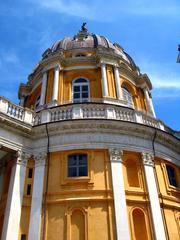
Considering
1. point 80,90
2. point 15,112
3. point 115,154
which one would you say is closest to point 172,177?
point 115,154

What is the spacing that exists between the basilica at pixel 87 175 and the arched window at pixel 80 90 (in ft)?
14.2

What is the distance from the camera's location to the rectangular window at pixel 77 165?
1521 cm

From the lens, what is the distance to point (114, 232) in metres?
13.2

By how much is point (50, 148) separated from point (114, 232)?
5.39 metres

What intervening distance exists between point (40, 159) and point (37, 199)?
2.20m

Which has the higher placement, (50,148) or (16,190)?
(50,148)

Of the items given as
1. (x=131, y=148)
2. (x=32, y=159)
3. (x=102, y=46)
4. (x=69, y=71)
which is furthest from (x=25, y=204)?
(x=102, y=46)

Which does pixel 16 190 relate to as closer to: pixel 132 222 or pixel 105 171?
pixel 105 171

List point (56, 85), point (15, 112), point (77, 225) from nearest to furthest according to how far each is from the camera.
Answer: point (77, 225) → point (15, 112) → point (56, 85)

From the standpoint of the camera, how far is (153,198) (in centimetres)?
1472

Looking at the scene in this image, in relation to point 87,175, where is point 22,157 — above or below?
above

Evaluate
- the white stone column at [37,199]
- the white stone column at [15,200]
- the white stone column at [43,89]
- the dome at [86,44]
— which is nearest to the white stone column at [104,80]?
the dome at [86,44]

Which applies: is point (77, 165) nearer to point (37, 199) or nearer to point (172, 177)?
point (37, 199)

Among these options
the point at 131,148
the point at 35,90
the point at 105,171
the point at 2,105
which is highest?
the point at 35,90
